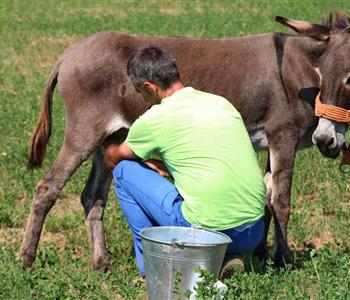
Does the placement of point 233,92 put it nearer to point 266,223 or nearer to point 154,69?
point 266,223

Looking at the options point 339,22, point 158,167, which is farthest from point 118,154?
point 339,22

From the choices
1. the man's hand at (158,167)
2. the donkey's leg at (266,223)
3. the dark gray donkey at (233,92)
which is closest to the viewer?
the man's hand at (158,167)

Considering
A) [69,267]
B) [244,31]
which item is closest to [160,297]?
[69,267]

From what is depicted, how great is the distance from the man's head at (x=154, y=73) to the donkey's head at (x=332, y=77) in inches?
52.8

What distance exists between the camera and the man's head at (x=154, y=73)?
204 inches

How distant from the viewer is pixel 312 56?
20.8 feet

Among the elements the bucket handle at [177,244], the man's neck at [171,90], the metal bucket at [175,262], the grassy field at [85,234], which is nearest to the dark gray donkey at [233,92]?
the grassy field at [85,234]

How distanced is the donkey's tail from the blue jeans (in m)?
1.24

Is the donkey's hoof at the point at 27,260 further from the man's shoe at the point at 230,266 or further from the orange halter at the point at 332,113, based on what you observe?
the orange halter at the point at 332,113

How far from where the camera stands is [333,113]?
5953mm

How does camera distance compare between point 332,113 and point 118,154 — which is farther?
point 332,113

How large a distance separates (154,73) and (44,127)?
5.51 ft

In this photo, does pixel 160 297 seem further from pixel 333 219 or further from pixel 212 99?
pixel 333 219

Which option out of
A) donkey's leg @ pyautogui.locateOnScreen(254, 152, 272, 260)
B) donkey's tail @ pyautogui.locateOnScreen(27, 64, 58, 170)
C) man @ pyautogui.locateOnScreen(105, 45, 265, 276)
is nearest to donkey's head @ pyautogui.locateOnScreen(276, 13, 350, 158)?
donkey's leg @ pyautogui.locateOnScreen(254, 152, 272, 260)
